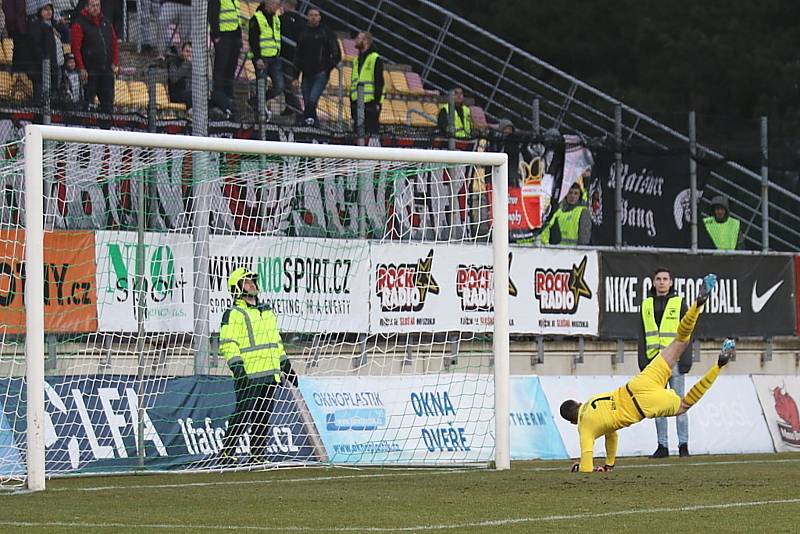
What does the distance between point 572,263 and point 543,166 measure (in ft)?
4.37

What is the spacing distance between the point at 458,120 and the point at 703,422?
594 cm

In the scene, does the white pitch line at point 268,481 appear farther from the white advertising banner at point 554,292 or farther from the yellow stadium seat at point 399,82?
the yellow stadium seat at point 399,82

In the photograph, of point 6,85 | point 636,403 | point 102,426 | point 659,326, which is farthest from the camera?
point 6,85

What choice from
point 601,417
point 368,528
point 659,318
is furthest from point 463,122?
point 368,528

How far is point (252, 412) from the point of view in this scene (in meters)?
15.7

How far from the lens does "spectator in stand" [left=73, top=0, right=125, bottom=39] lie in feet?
68.0

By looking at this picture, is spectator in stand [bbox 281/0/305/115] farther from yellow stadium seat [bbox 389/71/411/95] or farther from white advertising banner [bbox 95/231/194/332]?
white advertising banner [bbox 95/231/194/332]

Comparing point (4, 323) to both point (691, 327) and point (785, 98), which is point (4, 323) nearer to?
point (691, 327)

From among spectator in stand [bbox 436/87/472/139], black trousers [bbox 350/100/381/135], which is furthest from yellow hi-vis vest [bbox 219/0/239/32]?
spectator in stand [bbox 436/87/472/139]

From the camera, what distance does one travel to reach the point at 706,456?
59.0 feet

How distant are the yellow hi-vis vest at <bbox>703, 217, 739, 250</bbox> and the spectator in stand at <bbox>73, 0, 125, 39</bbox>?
338 inches

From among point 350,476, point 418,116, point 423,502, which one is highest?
point 418,116

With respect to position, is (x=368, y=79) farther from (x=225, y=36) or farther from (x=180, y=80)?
(x=180, y=80)

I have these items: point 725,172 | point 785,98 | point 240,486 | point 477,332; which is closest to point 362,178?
point 477,332
